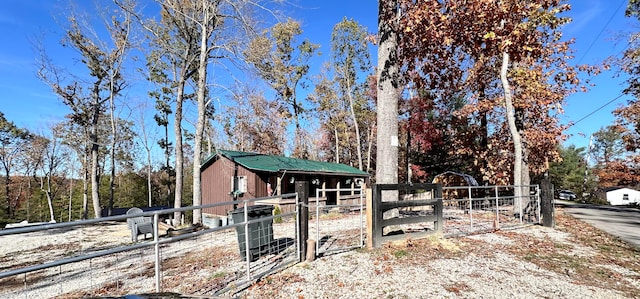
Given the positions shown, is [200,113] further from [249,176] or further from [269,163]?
[269,163]

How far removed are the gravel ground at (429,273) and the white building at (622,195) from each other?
57.5 meters

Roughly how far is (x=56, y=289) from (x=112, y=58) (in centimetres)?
1771

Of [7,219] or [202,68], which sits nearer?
[202,68]

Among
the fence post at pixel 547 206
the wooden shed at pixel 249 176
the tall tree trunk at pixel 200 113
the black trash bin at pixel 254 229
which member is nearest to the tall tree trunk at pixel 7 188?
the wooden shed at pixel 249 176

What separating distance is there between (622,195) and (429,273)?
208 ft

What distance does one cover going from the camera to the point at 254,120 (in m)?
29.5

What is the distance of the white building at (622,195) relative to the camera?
1896 inches

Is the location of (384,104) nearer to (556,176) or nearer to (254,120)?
(254,120)

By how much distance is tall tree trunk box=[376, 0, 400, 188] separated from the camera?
7.08m

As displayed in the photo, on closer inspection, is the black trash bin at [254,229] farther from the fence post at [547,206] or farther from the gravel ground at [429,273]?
the fence post at [547,206]

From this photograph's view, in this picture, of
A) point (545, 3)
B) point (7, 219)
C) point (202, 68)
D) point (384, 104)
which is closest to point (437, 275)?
point (384, 104)

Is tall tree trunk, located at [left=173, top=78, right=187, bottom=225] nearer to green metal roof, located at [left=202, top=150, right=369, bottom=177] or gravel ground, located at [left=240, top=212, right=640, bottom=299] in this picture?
green metal roof, located at [left=202, top=150, right=369, bottom=177]

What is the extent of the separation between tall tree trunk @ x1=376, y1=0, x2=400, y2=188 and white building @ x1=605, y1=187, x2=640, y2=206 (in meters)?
59.7

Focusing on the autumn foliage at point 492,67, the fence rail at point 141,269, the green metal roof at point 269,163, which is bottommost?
the fence rail at point 141,269
